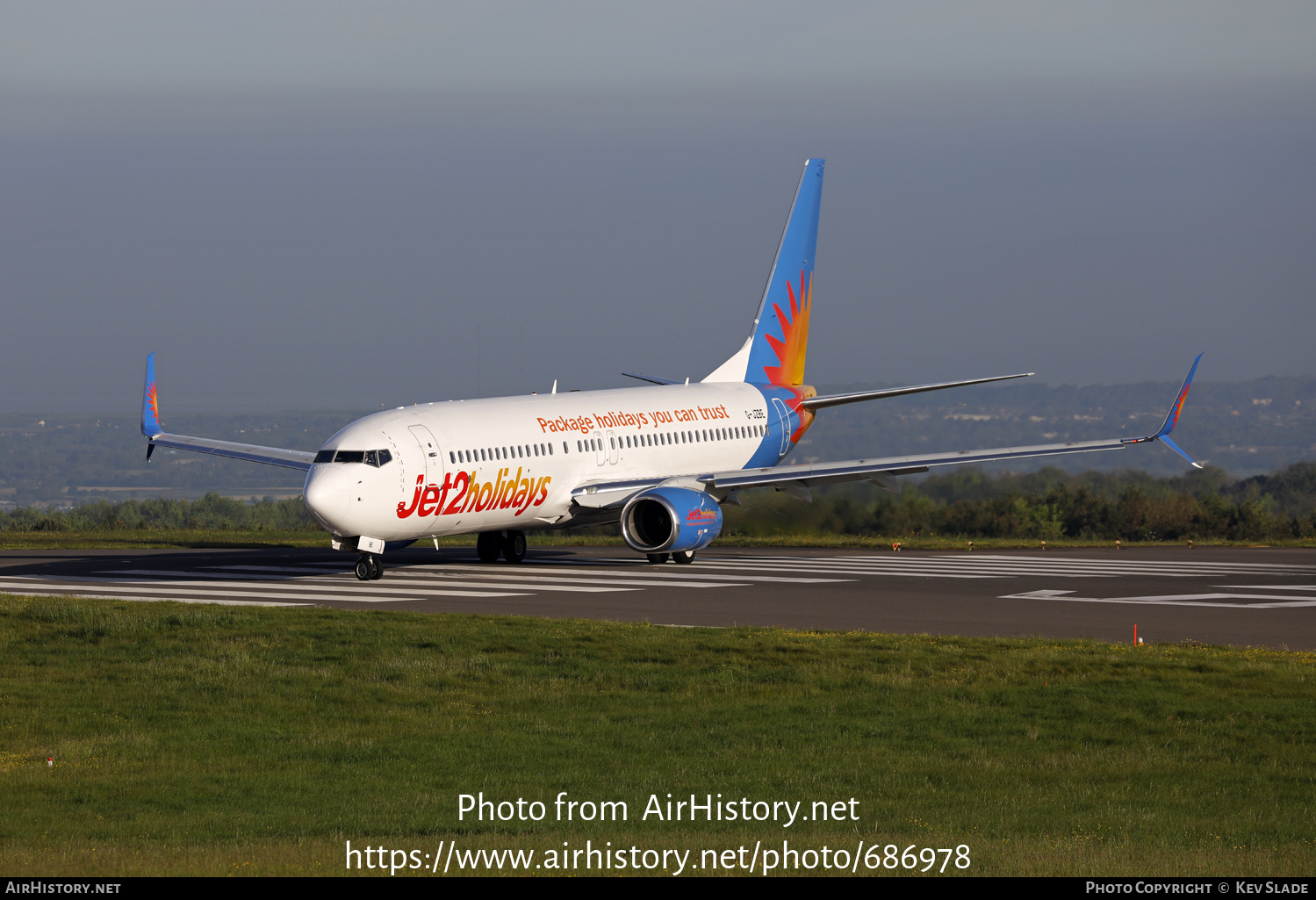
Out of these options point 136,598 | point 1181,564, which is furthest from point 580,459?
point 1181,564

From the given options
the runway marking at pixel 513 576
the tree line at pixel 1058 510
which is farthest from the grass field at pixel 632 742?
the tree line at pixel 1058 510

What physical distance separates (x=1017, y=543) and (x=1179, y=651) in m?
25.1

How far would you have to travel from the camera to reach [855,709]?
15977 millimetres

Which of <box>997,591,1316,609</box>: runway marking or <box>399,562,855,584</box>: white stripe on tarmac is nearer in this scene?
<box>997,591,1316,609</box>: runway marking

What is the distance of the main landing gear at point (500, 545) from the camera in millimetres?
36250

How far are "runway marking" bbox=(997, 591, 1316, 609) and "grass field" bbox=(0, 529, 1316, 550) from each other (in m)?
14.0

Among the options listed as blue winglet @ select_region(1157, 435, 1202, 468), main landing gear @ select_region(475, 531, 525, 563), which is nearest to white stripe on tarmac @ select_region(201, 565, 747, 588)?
main landing gear @ select_region(475, 531, 525, 563)

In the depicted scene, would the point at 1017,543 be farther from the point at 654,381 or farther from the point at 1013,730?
the point at 1013,730

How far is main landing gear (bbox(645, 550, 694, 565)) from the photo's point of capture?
34969 millimetres

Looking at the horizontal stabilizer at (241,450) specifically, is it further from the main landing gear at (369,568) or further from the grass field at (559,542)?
the grass field at (559,542)

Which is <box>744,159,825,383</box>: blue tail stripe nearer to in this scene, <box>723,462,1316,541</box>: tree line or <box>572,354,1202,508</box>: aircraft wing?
<box>723,462,1316,541</box>: tree line

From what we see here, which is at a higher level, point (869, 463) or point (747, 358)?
point (747, 358)

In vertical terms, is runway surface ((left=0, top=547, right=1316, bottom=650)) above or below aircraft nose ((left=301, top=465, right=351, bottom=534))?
below

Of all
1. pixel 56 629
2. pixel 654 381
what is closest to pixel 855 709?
pixel 56 629
